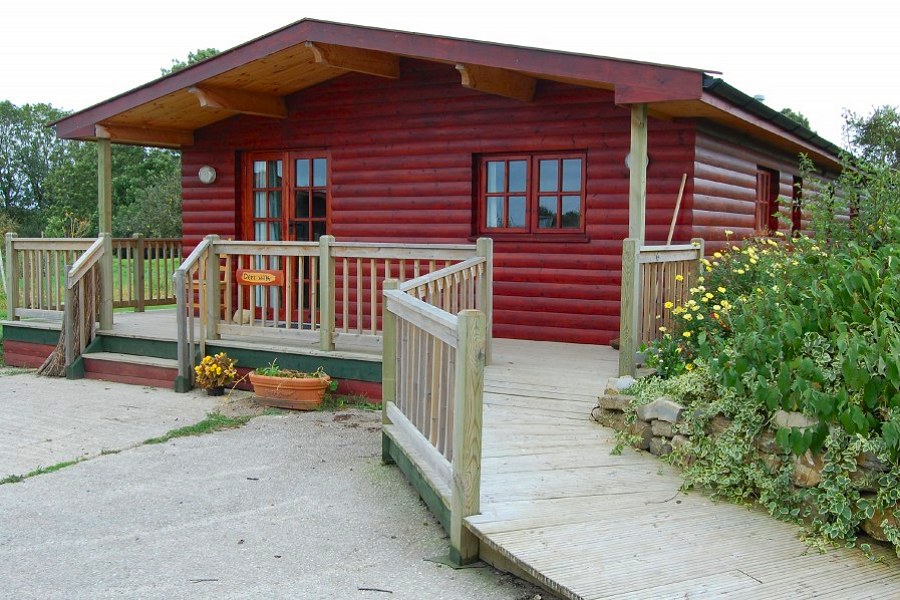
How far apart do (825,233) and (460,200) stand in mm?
Answer: 4383

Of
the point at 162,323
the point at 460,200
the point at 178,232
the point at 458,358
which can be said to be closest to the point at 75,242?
the point at 162,323

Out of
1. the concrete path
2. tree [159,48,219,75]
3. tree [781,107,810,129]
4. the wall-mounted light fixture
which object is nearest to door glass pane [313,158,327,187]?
the wall-mounted light fixture

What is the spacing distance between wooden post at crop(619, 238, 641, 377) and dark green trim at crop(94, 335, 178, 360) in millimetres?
4903

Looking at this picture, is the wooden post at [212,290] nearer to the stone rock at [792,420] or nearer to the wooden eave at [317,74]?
the wooden eave at [317,74]

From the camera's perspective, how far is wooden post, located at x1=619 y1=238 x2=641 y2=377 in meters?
6.33

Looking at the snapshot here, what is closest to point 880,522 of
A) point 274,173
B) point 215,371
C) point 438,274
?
point 438,274

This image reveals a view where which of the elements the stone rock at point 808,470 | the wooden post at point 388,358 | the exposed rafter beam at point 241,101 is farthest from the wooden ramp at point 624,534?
the exposed rafter beam at point 241,101

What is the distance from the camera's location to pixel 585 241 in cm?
885

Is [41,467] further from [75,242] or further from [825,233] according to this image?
[825,233]

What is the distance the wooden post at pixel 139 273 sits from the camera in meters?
12.1

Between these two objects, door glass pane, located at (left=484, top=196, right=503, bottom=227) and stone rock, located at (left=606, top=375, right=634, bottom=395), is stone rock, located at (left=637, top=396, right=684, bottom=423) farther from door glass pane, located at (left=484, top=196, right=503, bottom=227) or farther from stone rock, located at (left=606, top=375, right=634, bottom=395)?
door glass pane, located at (left=484, top=196, right=503, bottom=227)

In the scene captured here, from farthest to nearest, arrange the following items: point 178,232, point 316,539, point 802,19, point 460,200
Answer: point 802,19 < point 178,232 < point 460,200 < point 316,539

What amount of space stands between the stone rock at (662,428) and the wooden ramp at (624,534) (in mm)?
→ 161

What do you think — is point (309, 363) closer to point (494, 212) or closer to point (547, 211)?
point (494, 212)
